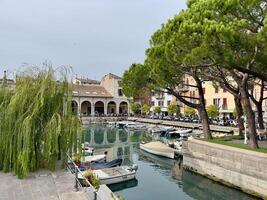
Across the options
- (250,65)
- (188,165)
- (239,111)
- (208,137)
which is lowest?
(188,165)

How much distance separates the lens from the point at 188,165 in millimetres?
23281

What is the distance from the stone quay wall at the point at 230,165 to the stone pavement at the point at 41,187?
9197mm

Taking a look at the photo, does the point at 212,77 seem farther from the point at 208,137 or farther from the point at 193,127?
the point at 193,127

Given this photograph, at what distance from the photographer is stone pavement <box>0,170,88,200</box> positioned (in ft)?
34.0

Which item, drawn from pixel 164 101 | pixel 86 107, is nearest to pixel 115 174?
pixel 164 101

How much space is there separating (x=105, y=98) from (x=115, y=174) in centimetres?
6467

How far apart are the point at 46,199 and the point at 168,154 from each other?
20.2 meters

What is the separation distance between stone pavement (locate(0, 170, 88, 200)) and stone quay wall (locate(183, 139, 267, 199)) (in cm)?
920

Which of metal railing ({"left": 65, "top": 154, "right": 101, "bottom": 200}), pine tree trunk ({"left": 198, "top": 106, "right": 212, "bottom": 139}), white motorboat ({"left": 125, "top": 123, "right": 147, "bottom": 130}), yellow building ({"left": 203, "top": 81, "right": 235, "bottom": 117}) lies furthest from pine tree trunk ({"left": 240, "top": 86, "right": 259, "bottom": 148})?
white motorboat ({"left": 125, "top": 123, "right": 147, "bottom": 130})

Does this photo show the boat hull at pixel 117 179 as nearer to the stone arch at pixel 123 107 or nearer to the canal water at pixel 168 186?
the canal water at pixel 168 186

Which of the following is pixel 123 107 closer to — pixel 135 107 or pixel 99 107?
pixel 99 107

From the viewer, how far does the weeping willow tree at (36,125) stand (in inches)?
520

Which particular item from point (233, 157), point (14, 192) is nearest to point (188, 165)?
point (233, 157)

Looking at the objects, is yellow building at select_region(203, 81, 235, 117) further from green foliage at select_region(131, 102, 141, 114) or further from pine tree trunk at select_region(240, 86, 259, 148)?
pine tree trunk at select_region(240, 86, 259, 148)
